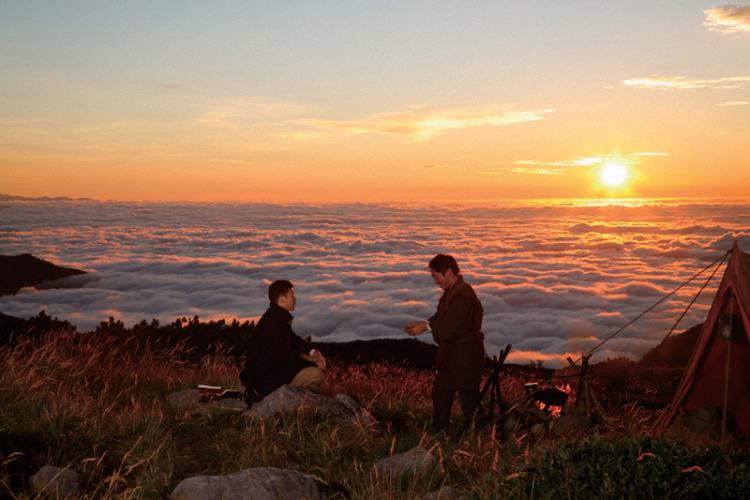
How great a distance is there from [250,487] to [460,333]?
→ 351 centimetres

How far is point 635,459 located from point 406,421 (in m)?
5.09

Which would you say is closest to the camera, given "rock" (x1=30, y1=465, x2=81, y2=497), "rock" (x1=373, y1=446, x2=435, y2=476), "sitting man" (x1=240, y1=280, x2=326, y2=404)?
"rock" (x1=30, y1=465, x2=81, y2=497)

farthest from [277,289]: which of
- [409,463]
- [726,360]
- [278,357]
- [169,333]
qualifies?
[169,333]

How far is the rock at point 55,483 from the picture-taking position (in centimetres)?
677

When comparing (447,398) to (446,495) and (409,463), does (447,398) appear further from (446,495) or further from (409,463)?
(446,495)

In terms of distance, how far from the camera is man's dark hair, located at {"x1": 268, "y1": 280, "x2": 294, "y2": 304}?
9.16 meters

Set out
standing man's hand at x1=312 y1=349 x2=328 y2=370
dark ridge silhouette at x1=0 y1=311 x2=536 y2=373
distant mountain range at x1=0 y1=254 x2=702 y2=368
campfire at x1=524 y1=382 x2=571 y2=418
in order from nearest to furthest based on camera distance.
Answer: standing man's hand at x1=312 y1=349 x2=328 y2=370
campfire at x1=524 y1=382 x2=571 y2=418
dark ridge silhouette at x1=0 y1=311 x2=536 y2=373
distant mountain range at x1=0 y1=254 x2=702 y2=368

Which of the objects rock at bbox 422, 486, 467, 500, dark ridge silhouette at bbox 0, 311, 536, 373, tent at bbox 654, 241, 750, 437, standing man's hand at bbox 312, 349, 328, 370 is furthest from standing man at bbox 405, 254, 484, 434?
dark ridge silhouette at bbox 0, 311, 536, 373

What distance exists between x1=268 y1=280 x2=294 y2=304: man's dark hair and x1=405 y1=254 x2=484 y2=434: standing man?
1559mm

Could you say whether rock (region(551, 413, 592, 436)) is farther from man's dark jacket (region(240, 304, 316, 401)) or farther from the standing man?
man's dark jacket (region(240, 304, 316, 401))

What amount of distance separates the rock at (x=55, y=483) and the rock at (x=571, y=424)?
628 centimetres

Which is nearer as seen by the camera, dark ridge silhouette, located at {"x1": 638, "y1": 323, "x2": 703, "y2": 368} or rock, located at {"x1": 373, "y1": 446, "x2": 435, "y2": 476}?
rock, located at {"x1": 373, "y1": 446, "x2": 435, "y2": 476}

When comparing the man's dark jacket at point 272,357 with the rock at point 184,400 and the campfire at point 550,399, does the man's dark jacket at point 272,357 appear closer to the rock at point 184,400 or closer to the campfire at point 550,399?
the rock at point 184,400

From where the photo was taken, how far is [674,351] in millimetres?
32719
